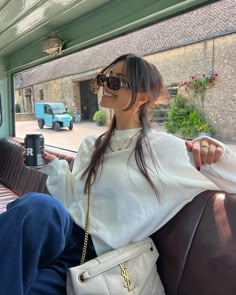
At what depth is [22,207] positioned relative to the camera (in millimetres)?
967

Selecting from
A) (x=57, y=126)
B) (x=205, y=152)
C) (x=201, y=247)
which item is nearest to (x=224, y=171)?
(x=205, y=152)

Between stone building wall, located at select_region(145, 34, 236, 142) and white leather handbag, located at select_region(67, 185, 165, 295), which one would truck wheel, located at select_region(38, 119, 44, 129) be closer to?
stone building wall, located at select_region(145, 34, 236, 142)

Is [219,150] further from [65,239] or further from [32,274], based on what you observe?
[32,274]

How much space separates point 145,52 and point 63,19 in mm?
954

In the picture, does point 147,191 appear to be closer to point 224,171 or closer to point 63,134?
point 224,171

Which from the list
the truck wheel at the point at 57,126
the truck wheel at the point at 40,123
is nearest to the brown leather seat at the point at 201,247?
the truck wheel at the point at 57,126

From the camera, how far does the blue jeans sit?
2.94 feet

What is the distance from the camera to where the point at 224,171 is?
111 centimetres

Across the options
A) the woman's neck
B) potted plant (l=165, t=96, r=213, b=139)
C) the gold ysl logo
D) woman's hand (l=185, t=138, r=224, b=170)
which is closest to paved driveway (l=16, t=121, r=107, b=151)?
potted plant (l=165, t=96, r=213, b=139)

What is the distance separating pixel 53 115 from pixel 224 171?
230 cm

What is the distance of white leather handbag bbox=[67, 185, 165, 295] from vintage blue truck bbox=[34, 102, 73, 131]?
1865 millimetres

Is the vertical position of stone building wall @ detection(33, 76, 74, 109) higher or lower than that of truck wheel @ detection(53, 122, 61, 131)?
higher

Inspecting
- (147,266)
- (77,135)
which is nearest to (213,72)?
(147,266)

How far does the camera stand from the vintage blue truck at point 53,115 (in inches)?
114
